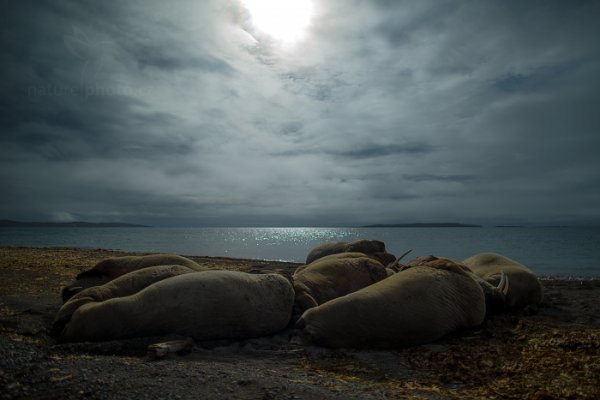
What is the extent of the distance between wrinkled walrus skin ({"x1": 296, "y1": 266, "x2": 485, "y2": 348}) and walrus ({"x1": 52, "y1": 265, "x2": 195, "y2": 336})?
279 cm

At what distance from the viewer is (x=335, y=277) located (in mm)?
7934

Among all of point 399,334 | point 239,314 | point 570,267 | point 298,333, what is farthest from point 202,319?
point 570,267

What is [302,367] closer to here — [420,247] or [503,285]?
[503,285]

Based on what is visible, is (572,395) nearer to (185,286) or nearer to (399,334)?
(399,334)

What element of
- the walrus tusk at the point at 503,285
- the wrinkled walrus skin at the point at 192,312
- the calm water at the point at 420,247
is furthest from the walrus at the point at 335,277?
the calm water at the point at 420,247

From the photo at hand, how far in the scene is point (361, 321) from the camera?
5.85m

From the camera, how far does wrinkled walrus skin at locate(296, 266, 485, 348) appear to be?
5820mm

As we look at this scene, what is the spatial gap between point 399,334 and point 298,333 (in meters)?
1.68

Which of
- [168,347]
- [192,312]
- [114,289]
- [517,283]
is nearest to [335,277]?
[192,312]

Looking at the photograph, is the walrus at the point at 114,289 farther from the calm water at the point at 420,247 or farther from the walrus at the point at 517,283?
the calm water at the point at 420,247

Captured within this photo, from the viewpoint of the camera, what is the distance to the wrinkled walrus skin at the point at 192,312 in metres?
5.56

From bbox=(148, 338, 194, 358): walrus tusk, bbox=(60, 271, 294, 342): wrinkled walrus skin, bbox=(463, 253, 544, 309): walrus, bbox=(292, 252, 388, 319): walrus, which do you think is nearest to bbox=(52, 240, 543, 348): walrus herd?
bbox=(60, 271, 294, 342): wrinkled walrus skin

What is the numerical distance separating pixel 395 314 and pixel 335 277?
2.15 m

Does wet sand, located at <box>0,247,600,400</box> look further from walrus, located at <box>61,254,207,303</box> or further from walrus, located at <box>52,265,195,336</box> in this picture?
walrus, located at <box>61,254,207,303</box>
